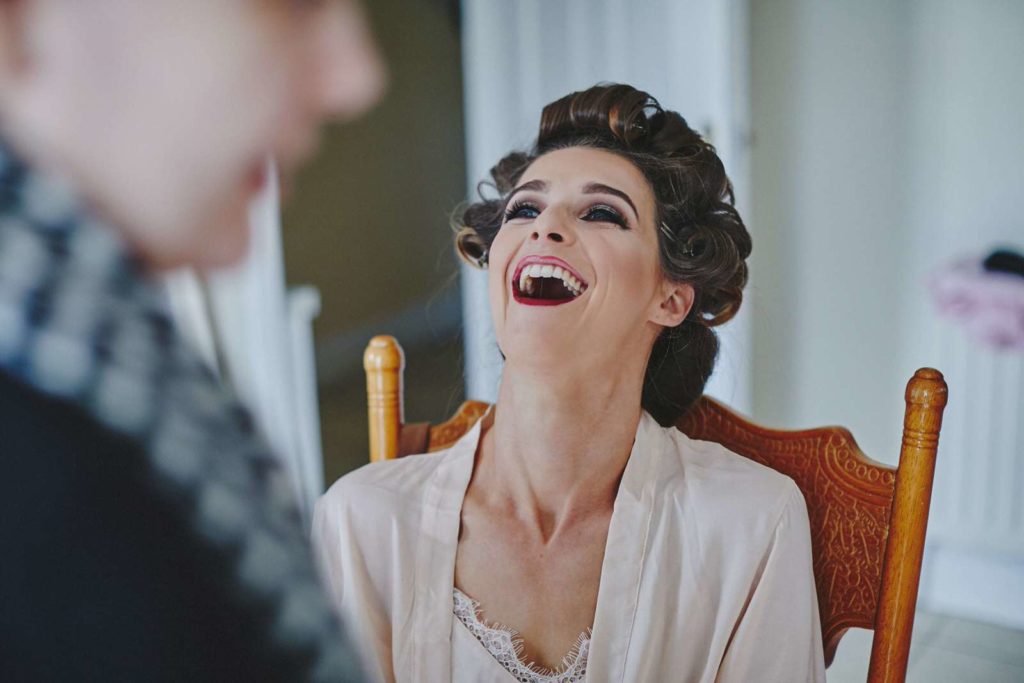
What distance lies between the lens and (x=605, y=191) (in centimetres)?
61

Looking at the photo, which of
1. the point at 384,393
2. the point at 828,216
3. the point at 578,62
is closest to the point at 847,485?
the point at 384,393

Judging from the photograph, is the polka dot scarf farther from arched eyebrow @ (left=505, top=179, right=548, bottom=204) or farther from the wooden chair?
the wooden chair

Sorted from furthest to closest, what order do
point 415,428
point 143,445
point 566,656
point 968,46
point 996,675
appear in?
point 968,46 < point 996,675 < point 415,428 < point 566,656 < point 143,445

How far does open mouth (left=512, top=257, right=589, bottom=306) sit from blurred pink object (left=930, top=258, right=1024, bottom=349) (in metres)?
1.19

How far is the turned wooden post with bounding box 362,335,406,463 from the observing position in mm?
829

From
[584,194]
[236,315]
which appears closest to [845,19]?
[584,194]

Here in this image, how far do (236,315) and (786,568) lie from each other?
21.3 inches

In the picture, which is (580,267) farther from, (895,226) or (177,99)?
(895,226)

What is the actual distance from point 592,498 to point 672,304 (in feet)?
0.59

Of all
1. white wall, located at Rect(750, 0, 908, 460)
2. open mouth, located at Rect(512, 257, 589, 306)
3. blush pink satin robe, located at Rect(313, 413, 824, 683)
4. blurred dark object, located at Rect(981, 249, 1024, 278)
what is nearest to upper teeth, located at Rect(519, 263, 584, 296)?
open mouth, located at Rect(512, 257, 589, 306)

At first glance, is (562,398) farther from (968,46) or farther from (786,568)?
(968,46)

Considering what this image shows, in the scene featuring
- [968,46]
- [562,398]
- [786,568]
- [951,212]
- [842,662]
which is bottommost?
[842,662]

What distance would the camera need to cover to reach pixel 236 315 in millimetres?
224

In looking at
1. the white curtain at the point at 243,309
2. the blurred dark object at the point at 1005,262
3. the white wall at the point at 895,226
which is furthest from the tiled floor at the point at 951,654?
the white curtain at the point at 243,309
